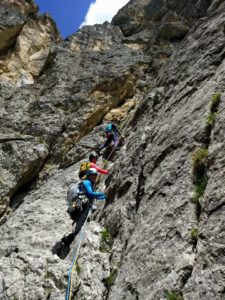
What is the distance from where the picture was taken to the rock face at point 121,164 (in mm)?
7777

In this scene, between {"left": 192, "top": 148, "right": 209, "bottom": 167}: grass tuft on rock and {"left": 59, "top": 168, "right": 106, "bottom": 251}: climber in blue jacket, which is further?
{"left": 59, "top": 168, "right": 106, "bottom": 251}: climber in blue jacket

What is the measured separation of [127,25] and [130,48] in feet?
26.3

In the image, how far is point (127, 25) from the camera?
36219 millimetres

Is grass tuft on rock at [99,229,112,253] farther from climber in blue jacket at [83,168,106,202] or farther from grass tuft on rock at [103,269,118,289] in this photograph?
climber in blue jacket at [83,168,106,202]

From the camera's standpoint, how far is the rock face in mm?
7777

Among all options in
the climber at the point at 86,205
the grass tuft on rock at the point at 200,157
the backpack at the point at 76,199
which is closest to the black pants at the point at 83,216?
the climber at the point at 86,205

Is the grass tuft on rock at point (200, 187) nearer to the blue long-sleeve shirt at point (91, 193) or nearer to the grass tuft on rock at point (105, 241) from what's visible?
the grass tuft on rock at point (105, 241)

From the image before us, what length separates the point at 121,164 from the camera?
13734mm

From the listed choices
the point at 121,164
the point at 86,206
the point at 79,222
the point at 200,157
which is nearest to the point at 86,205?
the point at 86,206

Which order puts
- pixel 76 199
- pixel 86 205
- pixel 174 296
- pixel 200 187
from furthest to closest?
pixel 86 205 < pixel 76 199 < pixel 200 187 < pixel 174 296

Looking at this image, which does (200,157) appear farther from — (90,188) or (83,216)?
(83,216)

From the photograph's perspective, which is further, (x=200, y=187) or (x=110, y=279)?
(x=110, y=279)

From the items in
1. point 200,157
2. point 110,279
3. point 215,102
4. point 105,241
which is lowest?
point 110,279

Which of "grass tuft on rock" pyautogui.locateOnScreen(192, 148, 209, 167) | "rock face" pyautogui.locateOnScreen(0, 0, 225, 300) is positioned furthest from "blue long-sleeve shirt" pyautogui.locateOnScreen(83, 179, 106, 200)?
"grass tuft on rock" pyautogui.locateOnScreen(192, 148, 209, 167)
